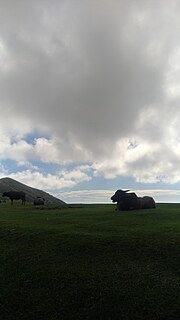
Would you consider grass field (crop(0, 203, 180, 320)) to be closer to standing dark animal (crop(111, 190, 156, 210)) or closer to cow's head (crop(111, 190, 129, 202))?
A: standing dark animal (crop(111, 190, 156, 210))

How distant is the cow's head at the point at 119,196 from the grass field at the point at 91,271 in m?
12.4

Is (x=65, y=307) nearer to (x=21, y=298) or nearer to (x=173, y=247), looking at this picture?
(x=21, y=298)

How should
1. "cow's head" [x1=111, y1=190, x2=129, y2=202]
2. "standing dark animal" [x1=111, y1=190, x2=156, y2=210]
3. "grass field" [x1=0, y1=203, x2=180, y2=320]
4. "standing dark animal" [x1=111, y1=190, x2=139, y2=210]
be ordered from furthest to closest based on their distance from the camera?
"cow's head" [x1=111, y1=190, x2=129, y2=202] < "standing dark animal" [x1=111, y1=190, x2=156, y2=210] < "standing dark animal" [x1=111, y1=190, x2=139, y2=210] < "grass field" [x1=0, y1=203, x2=180, y2=320]

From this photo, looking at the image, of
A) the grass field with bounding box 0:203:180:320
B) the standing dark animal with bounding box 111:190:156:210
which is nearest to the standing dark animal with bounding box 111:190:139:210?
the standing dark animal with bounding box 111:190:156:210

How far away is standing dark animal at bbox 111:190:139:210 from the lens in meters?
37.6

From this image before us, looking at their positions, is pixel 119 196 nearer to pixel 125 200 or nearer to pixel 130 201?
pixel 125 200

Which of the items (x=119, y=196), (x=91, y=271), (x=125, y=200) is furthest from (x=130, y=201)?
(x=91, y=271)

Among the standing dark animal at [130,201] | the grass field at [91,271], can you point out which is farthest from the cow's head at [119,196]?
the grass field at [91,271]

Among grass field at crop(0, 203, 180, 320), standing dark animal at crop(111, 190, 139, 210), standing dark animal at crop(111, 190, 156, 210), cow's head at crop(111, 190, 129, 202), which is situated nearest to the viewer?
grass field at crop(0, 203, 180, 320)

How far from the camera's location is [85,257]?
20.0 m

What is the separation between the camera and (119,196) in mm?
39438

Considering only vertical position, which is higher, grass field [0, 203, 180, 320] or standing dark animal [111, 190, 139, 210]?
standing dark animal [111, 190, 139, 210]

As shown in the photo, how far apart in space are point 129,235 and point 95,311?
8.14m

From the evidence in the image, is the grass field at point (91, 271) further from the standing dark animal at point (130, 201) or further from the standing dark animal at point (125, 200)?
the standing dark animal at point (130, 201)
